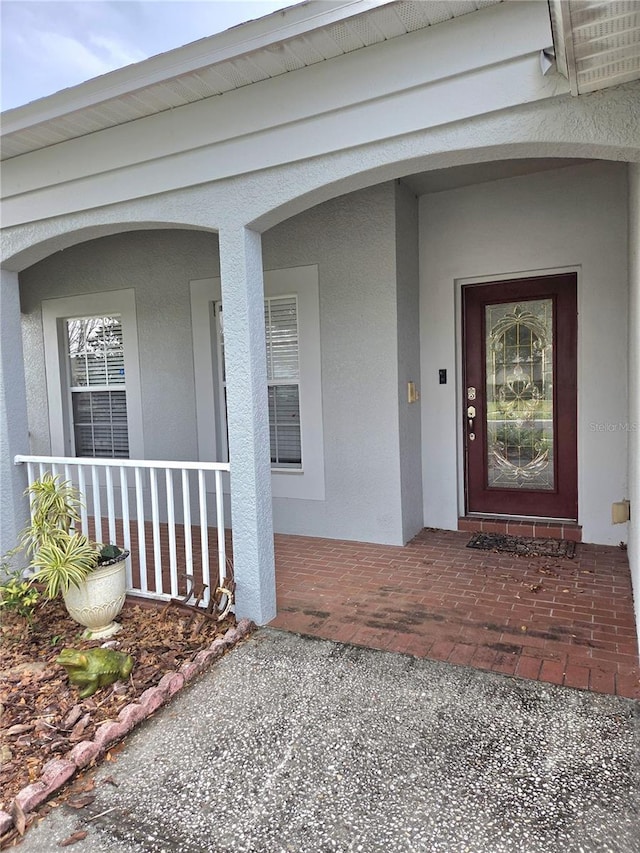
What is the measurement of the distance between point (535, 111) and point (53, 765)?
3487 mm

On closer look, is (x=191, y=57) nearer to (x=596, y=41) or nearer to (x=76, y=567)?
(x=596, y=41)

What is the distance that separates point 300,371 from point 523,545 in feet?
8.26

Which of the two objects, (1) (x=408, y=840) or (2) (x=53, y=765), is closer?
(1) (x=408, y=840)

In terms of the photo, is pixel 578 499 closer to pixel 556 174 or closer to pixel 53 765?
pixel 556 174

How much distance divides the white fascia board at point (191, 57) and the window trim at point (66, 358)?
248 cm

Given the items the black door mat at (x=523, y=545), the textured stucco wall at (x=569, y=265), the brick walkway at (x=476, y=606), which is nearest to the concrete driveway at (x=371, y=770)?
the brick walkway at (x=476, y=606)

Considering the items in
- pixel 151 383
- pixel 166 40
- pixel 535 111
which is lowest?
pixel 151 383

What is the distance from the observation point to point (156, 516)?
11.9 feet

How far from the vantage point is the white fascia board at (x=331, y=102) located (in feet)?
8.22

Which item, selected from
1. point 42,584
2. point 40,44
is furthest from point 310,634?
point 40,44

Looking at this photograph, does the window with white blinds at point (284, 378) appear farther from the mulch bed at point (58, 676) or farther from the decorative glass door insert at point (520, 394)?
the mulch bed at point (58, 676)

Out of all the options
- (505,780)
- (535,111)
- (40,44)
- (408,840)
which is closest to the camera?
(408,840)

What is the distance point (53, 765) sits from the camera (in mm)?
2143

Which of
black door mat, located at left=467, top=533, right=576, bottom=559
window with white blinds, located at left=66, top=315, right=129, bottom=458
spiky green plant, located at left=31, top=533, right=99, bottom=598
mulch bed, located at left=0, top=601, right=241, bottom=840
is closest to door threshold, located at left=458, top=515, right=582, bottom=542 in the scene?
black door mat, located at left=467, top=533, right=576, bottom=559
